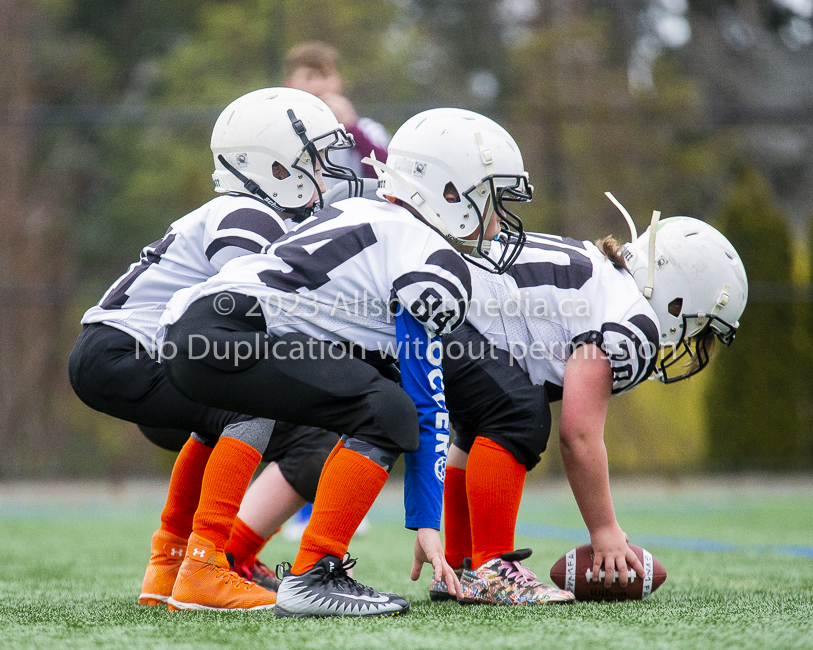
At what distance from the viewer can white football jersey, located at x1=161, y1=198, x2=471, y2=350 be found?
2016 mm

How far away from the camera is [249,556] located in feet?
8.25

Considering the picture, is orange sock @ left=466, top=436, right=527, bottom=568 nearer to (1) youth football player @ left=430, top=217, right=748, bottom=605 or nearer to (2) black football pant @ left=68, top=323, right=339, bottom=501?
(1) youth football player @ left=430, top=217, right=748, bottom=605

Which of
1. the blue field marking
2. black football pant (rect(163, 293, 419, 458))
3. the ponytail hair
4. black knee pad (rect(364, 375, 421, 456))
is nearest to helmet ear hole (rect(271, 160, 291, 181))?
black football pant (rect(163, 293, 419, 458))

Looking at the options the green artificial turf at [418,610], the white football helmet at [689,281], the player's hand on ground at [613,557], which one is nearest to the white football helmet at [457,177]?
the white football helmet at [689,281]

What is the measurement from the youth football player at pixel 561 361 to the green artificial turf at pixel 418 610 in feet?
0.57

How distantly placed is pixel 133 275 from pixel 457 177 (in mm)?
874

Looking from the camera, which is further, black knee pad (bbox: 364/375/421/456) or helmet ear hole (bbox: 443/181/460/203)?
helmet ear hole (bbox: 443/181/460/203)

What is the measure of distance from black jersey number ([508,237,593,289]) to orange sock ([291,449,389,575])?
681mm

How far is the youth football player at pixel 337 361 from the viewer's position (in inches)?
78.1

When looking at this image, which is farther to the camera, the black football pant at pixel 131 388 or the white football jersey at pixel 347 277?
the black football pant at pixel 131 388

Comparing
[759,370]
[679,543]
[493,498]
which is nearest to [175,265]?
[493,498]

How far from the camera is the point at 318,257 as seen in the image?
6.73ft

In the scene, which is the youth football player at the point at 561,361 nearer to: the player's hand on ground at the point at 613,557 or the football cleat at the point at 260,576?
the player's hand on ground at the point at 613,557

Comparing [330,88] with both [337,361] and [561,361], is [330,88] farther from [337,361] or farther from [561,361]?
[337,361]
